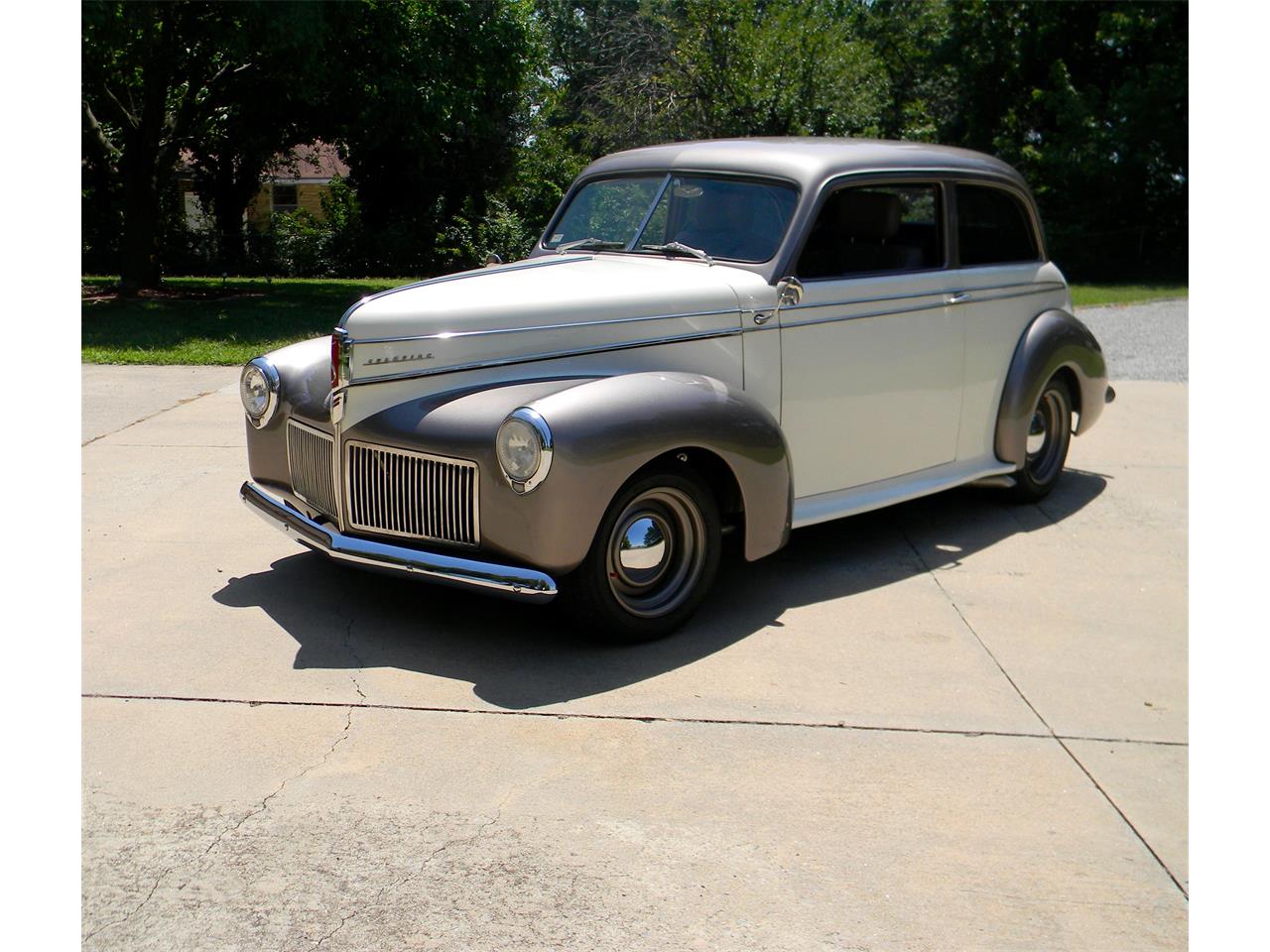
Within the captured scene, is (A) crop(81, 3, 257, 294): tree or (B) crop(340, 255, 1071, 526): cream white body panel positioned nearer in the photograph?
(B) crop(340, 255, 1071, 526): cream white body panel

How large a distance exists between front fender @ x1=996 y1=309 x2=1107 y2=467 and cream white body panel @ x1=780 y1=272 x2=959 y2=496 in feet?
1.35

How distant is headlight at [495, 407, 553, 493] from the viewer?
4121 millimetres

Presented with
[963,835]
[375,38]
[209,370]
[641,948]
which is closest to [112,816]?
[641,948]

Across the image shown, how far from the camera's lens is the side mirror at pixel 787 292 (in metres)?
5.14

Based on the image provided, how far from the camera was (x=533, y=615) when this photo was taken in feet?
16.3

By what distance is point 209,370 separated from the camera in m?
11.0

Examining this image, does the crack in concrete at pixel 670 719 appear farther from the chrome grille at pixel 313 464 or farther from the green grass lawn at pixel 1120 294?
the green grass lawn at pixel 1120 294

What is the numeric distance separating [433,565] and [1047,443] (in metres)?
4.14

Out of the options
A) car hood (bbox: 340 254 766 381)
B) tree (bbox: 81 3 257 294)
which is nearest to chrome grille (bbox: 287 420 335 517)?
car hood (bbox: 340 254 766 381)

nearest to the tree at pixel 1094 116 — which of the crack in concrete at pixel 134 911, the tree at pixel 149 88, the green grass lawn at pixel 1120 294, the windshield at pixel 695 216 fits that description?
the green grass lawn at pixel 1120 294

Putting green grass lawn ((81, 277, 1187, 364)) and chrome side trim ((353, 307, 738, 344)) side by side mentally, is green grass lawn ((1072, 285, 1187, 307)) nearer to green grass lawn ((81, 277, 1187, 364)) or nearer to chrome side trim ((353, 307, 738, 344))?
green grass lawn ((81, 277, 1187, 364))

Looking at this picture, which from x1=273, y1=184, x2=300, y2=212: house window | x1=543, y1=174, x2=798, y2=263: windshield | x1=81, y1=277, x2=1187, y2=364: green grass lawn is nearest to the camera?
x1=543, y1=174, x2=798, y2=263: windshield

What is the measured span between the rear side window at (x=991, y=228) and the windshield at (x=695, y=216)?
1.26 meters

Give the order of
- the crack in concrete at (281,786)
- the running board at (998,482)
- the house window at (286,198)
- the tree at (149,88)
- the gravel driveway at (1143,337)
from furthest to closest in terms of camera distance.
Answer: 1. the house window at (286,198)
2. the tree at (149,88)
3. the gravel driveway at (1143,337)
4. the running board at (998,482)
5. the crack in concrete at (281,786)
